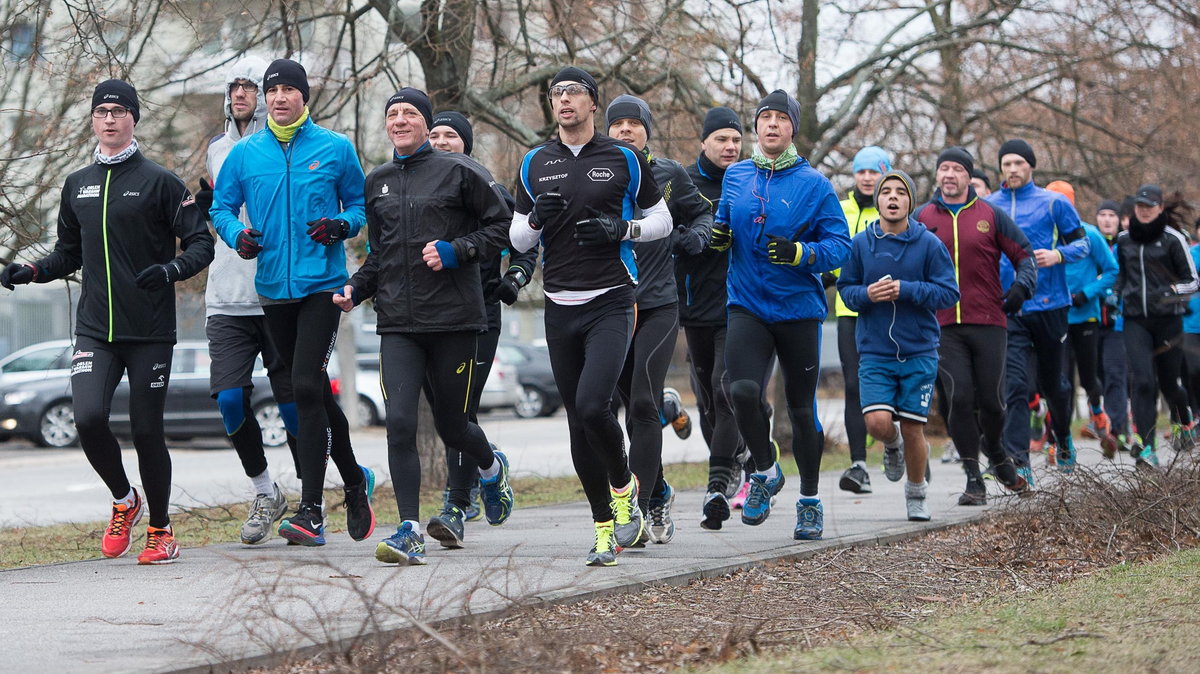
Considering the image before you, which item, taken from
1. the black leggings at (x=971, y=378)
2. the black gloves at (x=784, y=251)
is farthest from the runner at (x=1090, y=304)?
the black gloves at (x=784, y=251)

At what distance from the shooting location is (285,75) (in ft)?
24.8

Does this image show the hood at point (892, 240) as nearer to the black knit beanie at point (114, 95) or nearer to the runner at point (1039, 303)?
the runner at point (1039, 303)

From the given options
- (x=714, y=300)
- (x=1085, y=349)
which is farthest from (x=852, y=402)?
(x=1085, y=349)

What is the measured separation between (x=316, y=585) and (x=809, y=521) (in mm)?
Result: 2680

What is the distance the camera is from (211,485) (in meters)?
15.2

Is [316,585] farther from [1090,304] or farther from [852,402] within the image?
[1090,304]

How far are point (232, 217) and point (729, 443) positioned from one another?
311 cm

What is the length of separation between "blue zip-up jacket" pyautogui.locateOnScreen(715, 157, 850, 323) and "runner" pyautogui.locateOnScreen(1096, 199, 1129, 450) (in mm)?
6430

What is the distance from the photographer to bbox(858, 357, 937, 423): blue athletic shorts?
895 cm

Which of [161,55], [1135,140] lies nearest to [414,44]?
[161,55]

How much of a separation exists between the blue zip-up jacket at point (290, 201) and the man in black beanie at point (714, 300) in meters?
2.13

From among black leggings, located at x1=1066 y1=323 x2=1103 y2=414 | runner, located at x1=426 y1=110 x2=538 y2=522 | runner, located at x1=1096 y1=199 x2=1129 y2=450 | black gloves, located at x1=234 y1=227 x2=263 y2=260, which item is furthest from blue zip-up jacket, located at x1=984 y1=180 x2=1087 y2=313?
black gloves, located at x1=234 y1=227 x2=263 y2=260

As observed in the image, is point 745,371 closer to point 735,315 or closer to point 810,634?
point 735,315

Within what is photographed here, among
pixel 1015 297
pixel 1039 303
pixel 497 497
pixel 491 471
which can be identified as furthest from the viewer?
pixel 1039 303
